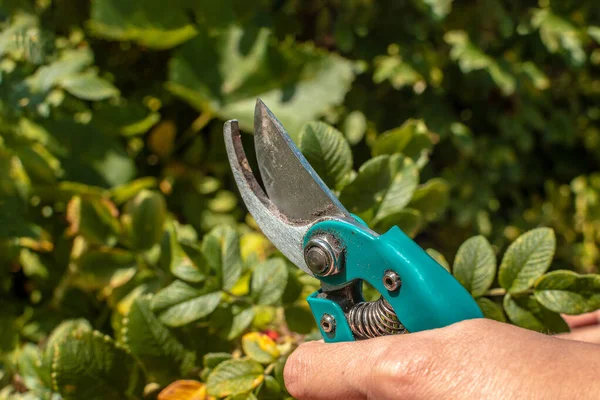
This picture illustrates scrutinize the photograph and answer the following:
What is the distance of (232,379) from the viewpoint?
71 centimetres

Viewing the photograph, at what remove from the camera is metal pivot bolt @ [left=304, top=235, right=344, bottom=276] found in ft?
1.99

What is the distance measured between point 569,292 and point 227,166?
0.84 meters

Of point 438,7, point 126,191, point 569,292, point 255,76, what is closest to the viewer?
point 569,292

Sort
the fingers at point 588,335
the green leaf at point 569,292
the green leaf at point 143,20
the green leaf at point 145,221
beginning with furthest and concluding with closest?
the green leaf at point 143,20
the green leaf at point 145,221
the fingers at point 588,335
the green leaf at point 569,292

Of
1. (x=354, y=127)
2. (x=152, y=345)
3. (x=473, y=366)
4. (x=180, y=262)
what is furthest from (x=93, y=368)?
(x=354, y=127)

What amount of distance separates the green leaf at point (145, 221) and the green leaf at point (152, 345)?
8.3 inches

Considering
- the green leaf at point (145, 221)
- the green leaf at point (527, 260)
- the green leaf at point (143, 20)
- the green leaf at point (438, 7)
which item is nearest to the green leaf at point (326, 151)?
the green leaf at point (527, 260)

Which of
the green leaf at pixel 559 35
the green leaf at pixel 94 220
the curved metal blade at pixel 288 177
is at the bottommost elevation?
the green leaf at pixel 94 220

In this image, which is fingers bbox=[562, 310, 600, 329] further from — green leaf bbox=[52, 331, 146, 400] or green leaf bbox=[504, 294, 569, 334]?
green leaf bbox=[52, 331, 146, 400]

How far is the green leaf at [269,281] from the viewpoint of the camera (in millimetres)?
759

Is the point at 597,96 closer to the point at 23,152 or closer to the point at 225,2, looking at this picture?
the point at 225,2

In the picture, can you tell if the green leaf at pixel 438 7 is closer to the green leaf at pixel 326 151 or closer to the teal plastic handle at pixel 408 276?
the green leaf at pixel 326 151

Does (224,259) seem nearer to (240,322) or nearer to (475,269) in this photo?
(240,322)

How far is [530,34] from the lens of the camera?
143 cm
